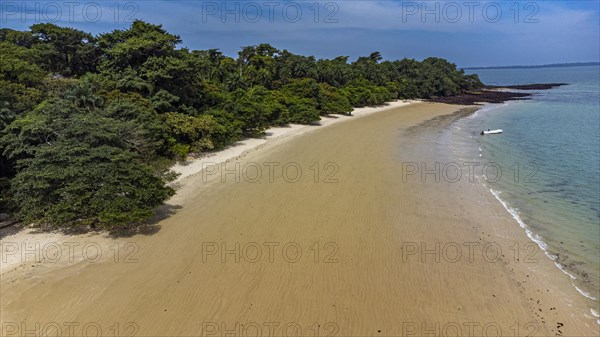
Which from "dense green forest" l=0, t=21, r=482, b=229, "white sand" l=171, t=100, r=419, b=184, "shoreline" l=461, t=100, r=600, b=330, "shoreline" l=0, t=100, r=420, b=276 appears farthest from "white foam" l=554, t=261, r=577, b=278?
"white sand" l=171, t=100, r=419, b=184

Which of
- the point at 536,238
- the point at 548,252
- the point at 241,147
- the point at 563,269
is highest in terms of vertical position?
the point at 241,147

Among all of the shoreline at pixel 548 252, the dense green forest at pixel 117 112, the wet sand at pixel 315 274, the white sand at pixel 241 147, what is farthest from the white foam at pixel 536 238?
the white sand at pixel 241 147

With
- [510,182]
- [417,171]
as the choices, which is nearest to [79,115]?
[417,171]

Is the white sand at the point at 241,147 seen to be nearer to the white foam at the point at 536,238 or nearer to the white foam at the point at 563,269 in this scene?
the white foam at the point at 536,238

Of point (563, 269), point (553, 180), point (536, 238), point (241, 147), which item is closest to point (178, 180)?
point (241, 147)

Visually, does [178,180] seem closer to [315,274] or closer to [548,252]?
[315,274]

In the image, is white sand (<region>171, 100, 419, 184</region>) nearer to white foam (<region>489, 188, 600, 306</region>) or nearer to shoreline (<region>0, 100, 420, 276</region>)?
shoreline (<region>0, 100, 420, 276</region>)
